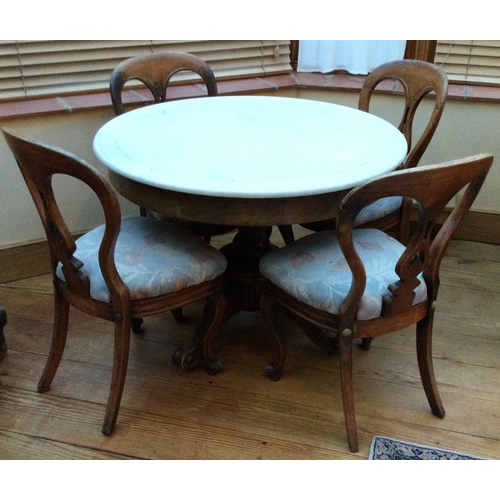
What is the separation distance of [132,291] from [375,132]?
33.8 inches

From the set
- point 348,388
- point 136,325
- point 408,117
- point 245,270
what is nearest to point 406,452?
point 348,388

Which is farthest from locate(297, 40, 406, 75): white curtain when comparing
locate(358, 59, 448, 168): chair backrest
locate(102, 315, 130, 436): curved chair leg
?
locate(102, 315, 130, 436): curved chair leg

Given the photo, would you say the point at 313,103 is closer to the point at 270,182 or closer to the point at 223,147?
the point at 223,147

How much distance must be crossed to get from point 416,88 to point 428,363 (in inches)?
37.1

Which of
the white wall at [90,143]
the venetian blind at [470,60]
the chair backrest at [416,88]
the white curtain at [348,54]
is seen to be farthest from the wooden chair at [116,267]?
the venetian blind at [470,60]

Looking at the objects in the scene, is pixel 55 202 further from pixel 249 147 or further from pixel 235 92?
pixel 235 92

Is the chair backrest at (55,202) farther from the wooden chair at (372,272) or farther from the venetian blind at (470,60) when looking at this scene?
the venetian blind at (470,60)

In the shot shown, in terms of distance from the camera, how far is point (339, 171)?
4.66 ft

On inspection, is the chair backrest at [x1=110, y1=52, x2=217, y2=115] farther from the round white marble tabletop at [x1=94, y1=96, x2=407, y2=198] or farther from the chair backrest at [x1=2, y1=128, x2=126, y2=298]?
the chair backrest at [x1=2, y1=128, x2=126, y2=298]

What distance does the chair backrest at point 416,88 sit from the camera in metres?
1.81

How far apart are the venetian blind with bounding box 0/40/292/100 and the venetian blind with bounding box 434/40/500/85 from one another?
2.82ft

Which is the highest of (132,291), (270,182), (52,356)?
(270,182)

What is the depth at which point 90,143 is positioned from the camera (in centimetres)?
219
